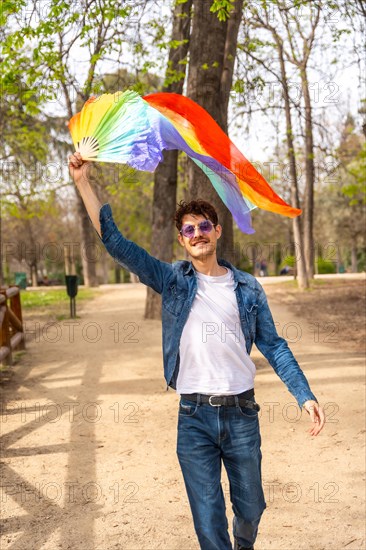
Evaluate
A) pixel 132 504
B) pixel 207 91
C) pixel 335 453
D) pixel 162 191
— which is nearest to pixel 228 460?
pixel 132 504

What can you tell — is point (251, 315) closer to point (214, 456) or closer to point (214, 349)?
point (214, 349)

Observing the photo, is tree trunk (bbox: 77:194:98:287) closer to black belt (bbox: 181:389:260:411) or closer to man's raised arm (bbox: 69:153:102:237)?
man's raised arm (bbox: 69:153:102:237)

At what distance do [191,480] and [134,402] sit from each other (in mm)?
5704

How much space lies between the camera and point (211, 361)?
135 inches

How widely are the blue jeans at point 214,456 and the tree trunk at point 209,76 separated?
Answer: 23.3 ft

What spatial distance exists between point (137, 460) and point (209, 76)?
20.6ft

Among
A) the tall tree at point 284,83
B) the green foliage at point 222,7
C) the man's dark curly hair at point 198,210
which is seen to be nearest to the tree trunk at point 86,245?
the tall tree at point 284,83

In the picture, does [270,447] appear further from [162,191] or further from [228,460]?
[162,191]

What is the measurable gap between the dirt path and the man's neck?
2028 millimetres

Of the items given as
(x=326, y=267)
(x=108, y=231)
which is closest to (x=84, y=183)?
(x=108, y=231)

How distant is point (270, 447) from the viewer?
22.5ft

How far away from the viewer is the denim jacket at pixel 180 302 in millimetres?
3422

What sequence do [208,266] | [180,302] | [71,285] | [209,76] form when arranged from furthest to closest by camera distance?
[71,285], [209,76], [208,266], [180,302]

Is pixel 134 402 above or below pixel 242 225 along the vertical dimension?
below
